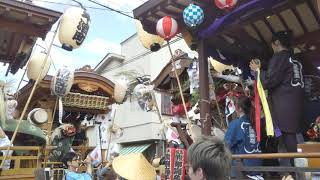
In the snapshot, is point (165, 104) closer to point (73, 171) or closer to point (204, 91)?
point (73, 171)

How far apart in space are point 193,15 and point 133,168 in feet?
11.4

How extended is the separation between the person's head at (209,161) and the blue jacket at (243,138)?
9.80 feet

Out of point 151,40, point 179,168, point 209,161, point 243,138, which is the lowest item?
point 179,168

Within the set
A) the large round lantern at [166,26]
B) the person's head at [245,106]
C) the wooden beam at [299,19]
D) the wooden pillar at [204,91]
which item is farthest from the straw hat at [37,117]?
the wooden beam at [299,19]

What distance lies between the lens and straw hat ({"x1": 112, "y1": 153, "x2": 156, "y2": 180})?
6.91 metres

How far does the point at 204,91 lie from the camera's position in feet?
19.0

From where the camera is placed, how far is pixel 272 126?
15.9ft

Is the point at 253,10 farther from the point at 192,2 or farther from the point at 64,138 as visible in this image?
the point at 64,138

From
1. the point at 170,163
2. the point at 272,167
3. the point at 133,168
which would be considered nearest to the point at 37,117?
the point at 133,168

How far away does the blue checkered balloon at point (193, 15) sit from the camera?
5.34m

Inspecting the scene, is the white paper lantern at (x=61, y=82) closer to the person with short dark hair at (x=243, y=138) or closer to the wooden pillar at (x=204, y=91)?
the wooden pillar at (x=204, y=91)

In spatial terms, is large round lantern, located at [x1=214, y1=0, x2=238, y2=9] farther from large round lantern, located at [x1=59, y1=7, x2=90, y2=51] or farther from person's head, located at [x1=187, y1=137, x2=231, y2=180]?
large round lantern, located at [x1=59, y1=7, x2=90, y2=51]

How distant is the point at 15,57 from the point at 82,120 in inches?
256

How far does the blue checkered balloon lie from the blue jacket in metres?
1.70
